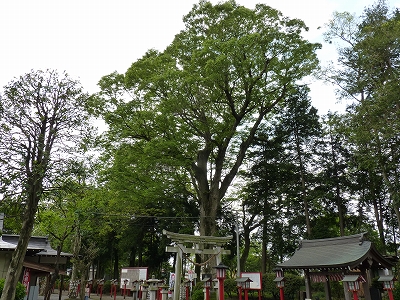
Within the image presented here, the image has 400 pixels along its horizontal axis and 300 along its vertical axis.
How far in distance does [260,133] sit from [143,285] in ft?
51.7

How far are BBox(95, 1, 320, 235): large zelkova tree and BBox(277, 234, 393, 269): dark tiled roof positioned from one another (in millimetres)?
5866

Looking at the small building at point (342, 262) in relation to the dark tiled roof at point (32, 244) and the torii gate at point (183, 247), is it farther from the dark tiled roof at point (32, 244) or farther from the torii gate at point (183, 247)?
the dark tiled roof at point (32, 244)

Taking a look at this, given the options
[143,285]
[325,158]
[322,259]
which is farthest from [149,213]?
[322,259]

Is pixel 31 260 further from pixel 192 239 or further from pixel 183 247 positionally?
pixel 192 239

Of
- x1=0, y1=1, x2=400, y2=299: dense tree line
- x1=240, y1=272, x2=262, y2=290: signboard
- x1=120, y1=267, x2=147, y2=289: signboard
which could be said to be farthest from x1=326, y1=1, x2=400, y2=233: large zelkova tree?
x1=120, y1=267, x2=147, y2=289: signboard

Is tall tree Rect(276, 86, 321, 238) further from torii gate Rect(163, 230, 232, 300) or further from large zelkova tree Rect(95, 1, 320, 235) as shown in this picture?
torii gate Rect(163, 230, 232, 300)

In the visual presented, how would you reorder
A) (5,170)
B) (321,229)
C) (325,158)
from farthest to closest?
1. (325,158)
2. (321,229)
3. (5,170)

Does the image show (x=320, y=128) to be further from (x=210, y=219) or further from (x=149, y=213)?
(x=149, y=213)

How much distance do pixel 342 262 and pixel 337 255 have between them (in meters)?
1.12

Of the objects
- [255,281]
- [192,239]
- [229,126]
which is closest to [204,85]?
[229,126]

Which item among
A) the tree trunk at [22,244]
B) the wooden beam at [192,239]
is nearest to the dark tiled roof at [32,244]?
the tree trunk at [22,244]

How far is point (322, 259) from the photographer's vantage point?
1347 centimetres

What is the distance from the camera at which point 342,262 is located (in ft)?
40.1

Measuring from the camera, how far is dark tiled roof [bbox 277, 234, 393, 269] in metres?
12.3
